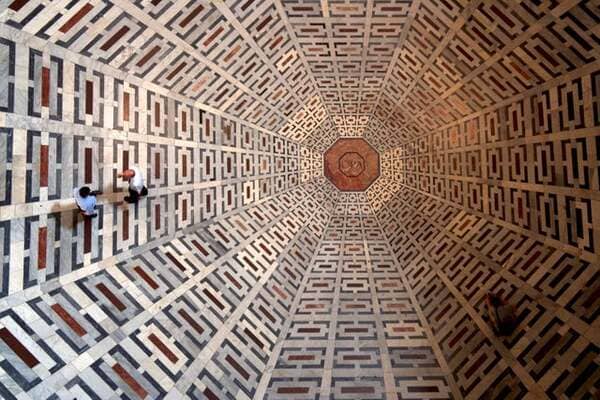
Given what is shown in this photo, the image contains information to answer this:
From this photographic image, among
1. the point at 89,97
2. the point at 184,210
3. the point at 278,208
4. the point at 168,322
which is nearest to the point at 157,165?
the point at 184,210

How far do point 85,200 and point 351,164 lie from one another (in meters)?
10.2

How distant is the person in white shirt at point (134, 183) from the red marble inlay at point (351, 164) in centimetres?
846

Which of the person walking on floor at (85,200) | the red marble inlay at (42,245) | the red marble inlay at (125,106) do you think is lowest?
the red marble inlay at (42,245)

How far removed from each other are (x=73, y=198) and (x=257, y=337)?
14.3 ft

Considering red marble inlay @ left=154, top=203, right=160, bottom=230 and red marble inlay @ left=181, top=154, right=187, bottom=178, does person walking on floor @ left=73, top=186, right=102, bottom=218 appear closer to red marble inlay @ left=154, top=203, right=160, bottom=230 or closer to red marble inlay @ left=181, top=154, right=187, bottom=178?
red marble inlay @ left=154, top=203, right=160, bottom=230

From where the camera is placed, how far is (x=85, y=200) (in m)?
5.21

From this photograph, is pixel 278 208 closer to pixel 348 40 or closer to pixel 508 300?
pixel 348 40

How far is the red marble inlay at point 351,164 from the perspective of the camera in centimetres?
1401

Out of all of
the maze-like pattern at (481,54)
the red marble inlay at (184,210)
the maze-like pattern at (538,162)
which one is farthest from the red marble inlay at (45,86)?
the maze-like pattern at (538,162)

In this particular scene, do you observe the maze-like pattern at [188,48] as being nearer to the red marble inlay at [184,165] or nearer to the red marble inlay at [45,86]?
the red marble inlay at [45,86]

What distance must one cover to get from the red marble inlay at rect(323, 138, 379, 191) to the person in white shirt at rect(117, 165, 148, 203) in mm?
8463

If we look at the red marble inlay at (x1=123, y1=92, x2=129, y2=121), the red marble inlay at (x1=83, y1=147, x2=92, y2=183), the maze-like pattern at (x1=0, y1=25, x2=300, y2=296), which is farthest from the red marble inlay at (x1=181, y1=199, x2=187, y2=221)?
the red marble inlay at (x1=83, y1=147, x2=92, y2=183)

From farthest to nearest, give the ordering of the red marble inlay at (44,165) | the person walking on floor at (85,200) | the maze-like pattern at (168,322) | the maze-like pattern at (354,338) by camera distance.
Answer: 1. the maze-like pattern at (354,338)
2. the person walking on floor at (85,200)
3. the red marble inlay at (44,165)
4. the maze-like pattern at (168,322)

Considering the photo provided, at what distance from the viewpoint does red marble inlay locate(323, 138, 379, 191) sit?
1401 cm
